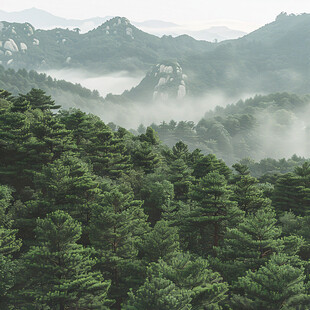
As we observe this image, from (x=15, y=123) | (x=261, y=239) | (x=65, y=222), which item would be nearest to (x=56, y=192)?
(x=65, y=222)

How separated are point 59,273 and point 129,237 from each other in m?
8.48

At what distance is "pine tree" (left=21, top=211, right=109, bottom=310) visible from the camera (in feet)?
69.0

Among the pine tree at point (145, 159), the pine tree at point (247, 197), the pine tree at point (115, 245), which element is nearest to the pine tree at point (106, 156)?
the pine tree at point (145, 159)

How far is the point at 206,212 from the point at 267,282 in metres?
12.5

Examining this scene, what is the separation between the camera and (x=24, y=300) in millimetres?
22125

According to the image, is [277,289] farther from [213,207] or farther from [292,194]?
[292,194]

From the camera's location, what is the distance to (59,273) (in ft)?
70.9

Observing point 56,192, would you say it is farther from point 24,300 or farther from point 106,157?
point 106,157

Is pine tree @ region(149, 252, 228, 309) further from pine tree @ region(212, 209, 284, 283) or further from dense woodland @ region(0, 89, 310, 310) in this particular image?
pine tree @ region(212, 209, 284, 283)

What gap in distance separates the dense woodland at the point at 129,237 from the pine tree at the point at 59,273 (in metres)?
0.08

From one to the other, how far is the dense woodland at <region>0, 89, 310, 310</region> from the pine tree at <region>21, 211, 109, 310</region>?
0.08 m

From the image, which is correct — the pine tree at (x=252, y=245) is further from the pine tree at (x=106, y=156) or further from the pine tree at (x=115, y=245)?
the pine tree at (x=106, y=156)

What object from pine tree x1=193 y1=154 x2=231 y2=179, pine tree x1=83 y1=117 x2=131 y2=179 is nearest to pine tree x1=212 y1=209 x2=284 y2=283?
pine tree x1=83 y1=117 x2=131 y2=179

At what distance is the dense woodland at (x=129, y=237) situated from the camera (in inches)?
826
